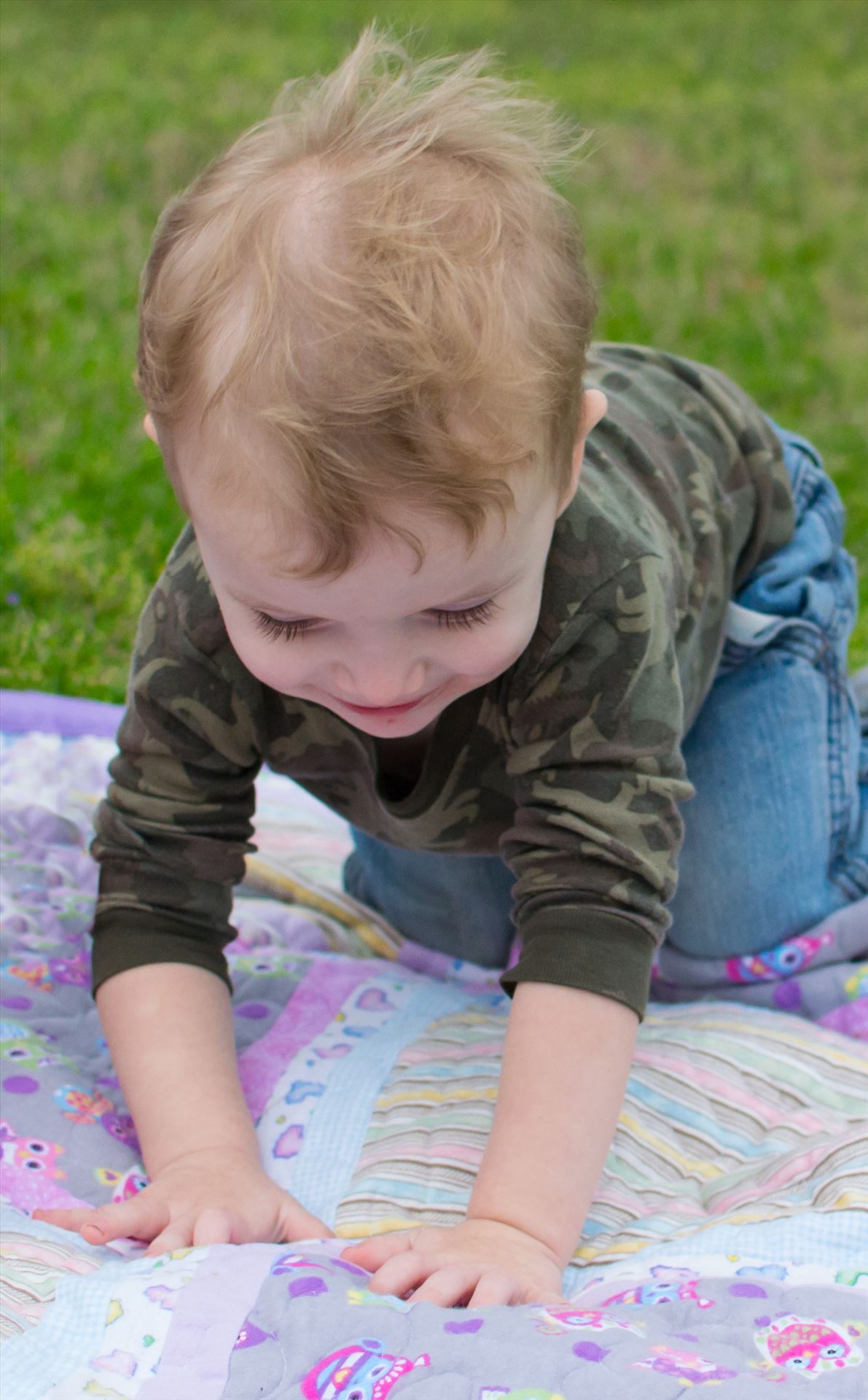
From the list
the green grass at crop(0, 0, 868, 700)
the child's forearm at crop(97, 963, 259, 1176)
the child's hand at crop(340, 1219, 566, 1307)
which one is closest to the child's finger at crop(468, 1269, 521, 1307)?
the child's hand at crop(340, 1219, 566, 1307)

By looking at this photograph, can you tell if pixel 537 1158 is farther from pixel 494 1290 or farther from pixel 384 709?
pixel 384 709

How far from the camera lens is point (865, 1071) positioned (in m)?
1.96

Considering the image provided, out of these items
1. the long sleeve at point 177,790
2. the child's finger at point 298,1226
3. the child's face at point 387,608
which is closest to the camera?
the child's face at point 387,608

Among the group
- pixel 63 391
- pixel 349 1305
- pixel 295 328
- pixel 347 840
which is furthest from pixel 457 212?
pixel 63 391

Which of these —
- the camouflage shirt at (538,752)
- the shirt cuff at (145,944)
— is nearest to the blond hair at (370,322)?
the camouflage shirt at (538,752)

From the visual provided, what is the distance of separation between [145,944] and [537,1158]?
52cm

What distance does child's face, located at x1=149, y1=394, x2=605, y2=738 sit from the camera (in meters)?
1.40

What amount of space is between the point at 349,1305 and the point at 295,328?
0.81 meters

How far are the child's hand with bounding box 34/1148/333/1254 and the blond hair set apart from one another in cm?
65

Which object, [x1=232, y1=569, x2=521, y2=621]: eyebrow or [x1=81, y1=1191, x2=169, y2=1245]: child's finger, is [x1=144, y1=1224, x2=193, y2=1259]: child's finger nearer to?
[x1=81, y1=1191, x2=169, y2=1245]: child's finger

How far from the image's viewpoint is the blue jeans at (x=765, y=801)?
2.29 metres

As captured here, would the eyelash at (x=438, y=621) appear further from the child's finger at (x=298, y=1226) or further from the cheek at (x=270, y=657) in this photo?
the child's finger at (x=298, y=1226)

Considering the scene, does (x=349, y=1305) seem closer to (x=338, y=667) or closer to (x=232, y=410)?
(x=338, y=667)

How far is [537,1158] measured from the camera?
5.22 feet
